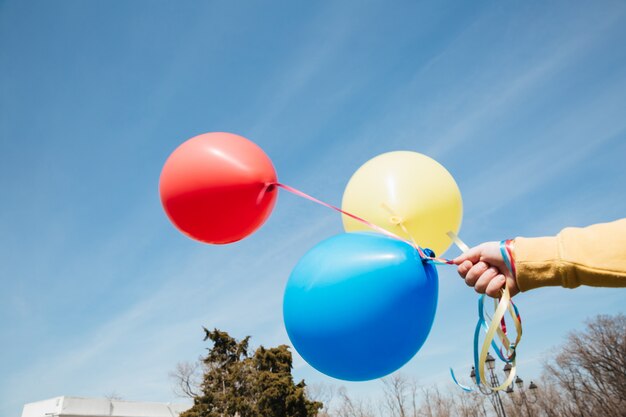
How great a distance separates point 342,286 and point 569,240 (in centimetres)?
94

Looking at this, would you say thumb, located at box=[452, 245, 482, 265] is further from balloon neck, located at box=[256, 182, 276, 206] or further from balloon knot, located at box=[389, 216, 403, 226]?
balloon neck, located at box=[256, 182, 276, 206]

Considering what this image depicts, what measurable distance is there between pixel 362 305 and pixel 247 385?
63.8ft

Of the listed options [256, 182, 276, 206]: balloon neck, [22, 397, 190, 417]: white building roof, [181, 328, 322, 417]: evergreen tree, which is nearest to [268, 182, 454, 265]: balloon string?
[256, 182, 276, 206]: balloon neck

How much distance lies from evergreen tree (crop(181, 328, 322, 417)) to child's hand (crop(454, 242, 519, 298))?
1791cm

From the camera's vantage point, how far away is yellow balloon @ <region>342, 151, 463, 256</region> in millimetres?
2625

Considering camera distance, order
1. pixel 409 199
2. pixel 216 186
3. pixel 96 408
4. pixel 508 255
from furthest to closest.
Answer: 1. pixel 96 408
2. pixel 409 199
3. pixel 216 186
4. pixel 508 255

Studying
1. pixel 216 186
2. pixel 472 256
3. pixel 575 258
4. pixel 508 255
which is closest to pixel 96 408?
pixel 216 186

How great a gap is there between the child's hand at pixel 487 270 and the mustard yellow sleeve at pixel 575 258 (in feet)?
0.21

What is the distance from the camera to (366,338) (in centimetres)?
186

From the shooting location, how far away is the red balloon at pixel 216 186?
7.89ft

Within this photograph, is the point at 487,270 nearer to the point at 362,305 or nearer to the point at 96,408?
the point at 362,305

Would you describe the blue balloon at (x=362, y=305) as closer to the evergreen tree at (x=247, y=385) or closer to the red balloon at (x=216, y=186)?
the red balloon at (x=216, y=186)

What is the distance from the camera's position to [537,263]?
1341 mm

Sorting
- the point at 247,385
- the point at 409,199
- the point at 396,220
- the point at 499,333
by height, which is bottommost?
the point at 499,333
